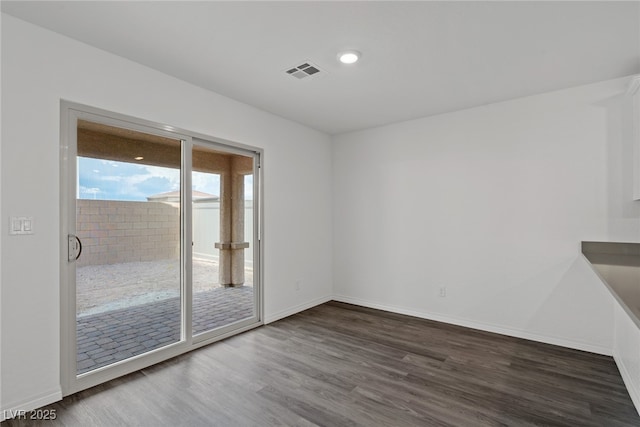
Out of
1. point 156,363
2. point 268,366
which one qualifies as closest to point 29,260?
point 156,363

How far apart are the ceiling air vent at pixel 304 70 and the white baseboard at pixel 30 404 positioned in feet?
10.3

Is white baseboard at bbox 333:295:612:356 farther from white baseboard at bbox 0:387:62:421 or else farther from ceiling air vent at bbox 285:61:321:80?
white baseboard at bbox 0:387:62:421

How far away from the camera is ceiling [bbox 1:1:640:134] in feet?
6.70

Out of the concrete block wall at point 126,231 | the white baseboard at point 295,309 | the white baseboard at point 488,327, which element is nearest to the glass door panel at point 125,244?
the concrete block wall at point 126,231

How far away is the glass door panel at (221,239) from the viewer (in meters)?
3.36

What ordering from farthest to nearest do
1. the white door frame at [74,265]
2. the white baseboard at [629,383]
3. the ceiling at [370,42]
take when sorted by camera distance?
the white door frame at [74,265]
the white baseboard at [629,383]
the ceiling at [370,42]

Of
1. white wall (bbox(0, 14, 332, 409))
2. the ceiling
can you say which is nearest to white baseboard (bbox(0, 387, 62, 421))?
white wall (bbox(0, 14, 332, 409))

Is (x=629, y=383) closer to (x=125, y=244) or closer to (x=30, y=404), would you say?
(x=125, y=244)

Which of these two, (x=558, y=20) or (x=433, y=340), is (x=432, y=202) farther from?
(x=558, y=20)

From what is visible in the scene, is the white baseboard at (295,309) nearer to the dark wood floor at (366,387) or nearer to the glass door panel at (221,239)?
the glass door panel at (221,239)

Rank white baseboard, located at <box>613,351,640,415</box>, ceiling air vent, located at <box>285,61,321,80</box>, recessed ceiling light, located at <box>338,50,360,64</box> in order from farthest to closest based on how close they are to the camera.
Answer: ceiling air vent, located at <box>285,61,321,80</box> < recessed ceiling light, located at <box>338,50,360,64</box> < white baseboard, located at <box>613,351,640,415</box>

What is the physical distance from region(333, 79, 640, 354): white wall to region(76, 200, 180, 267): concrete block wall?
2.70 meters

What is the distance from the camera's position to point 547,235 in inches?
131

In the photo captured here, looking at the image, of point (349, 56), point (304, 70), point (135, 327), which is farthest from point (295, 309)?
point (349, 56)
